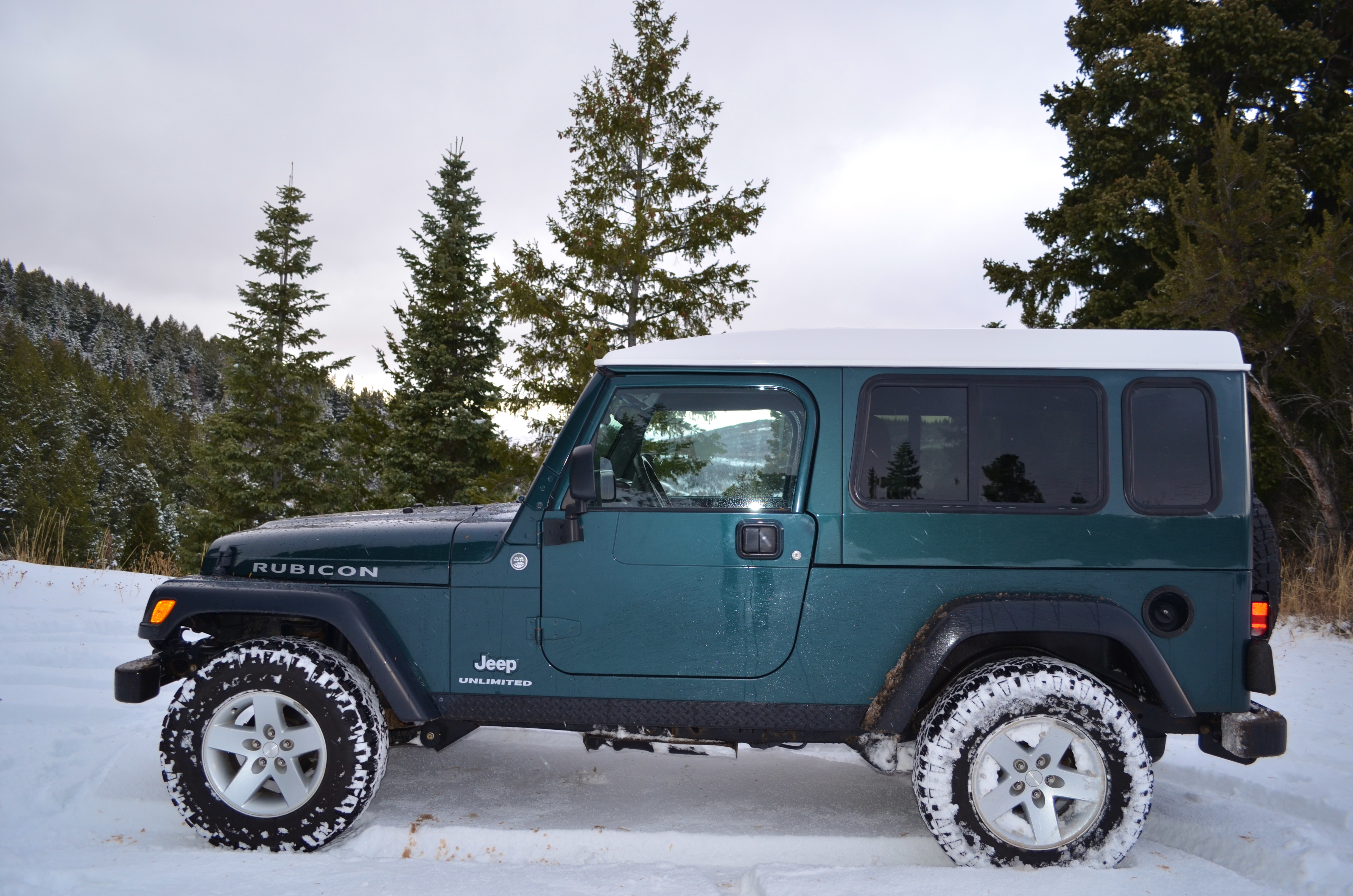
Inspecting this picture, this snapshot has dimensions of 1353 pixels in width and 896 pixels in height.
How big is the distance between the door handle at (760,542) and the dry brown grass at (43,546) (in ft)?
31.1

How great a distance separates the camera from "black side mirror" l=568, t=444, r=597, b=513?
10.0 feet

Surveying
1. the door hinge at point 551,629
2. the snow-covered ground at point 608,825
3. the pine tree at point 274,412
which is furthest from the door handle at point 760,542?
the pine tree at point 274,412

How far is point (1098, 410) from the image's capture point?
10.5ft

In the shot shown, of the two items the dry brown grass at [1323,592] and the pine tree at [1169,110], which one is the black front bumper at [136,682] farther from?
the pine tree at [1169,110]

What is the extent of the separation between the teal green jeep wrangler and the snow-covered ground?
263mm

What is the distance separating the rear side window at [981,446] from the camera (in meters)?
3.17

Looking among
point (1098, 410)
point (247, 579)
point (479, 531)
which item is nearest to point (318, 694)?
point (247, 579)

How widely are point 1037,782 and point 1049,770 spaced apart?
0.22ft

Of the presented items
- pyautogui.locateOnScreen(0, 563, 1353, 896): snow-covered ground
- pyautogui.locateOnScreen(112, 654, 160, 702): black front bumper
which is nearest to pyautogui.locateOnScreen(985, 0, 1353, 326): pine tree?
pyautogui.locateOnScreen(0, 563, 1353, 896): snow-covered ground

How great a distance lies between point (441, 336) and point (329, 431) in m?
5.69

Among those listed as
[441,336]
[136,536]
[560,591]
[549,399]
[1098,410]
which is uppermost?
[441,336]

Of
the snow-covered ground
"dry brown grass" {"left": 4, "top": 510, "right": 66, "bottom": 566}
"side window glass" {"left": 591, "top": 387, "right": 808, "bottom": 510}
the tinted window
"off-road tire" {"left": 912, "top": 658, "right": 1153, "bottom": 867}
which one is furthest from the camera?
"dry brown grass" {"left": 4, "top": 510, "right": 66, "bottom": 566}

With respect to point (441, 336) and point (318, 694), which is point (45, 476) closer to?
point (441, 336)

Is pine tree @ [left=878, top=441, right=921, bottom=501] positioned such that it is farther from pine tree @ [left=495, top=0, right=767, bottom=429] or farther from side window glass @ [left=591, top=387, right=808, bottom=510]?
pine tree @ [left=495, top=0, right=767, bottom=429]
